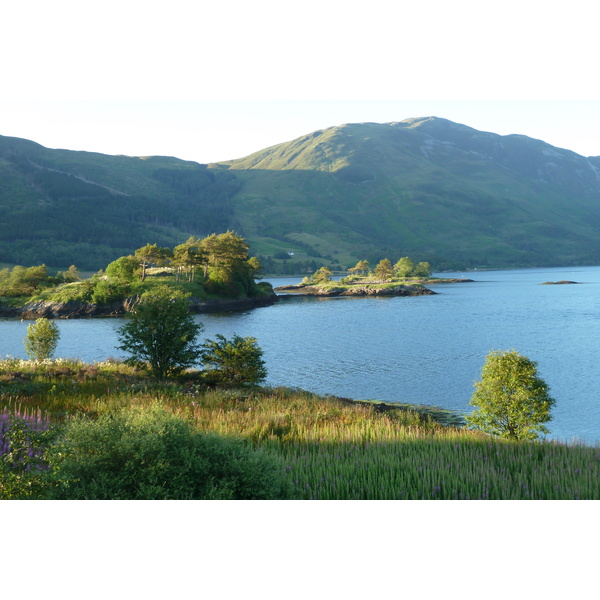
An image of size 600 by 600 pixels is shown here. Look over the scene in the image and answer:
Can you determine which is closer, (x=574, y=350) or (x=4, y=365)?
(x=4, y=365)

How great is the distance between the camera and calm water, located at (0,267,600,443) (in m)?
36.4

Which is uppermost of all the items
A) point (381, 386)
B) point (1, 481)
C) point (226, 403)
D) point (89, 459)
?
point (89, 459)

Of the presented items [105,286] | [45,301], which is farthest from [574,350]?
[45,301]

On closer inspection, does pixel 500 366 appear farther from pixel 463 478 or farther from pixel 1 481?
pixel 1 481

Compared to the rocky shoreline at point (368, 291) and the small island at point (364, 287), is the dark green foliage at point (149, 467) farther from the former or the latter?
the small island at point (364, 287)

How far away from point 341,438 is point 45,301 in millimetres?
105139

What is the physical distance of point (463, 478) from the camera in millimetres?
8062

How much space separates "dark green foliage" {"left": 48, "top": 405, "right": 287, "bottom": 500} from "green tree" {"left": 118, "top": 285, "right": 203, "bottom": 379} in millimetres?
19966

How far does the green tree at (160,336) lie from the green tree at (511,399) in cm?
1490

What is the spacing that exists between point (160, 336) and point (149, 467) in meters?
21.2

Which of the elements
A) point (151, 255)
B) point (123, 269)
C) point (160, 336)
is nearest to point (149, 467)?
point (160, 336)

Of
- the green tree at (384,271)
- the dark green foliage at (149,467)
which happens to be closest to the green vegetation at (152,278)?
the green tree at (384,271)

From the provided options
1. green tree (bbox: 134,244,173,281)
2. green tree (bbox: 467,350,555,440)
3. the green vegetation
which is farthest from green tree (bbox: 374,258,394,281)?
green tree (bbox: 467,350,555,440)

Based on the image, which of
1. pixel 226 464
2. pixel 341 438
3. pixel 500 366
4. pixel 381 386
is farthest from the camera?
pixel 381 386
